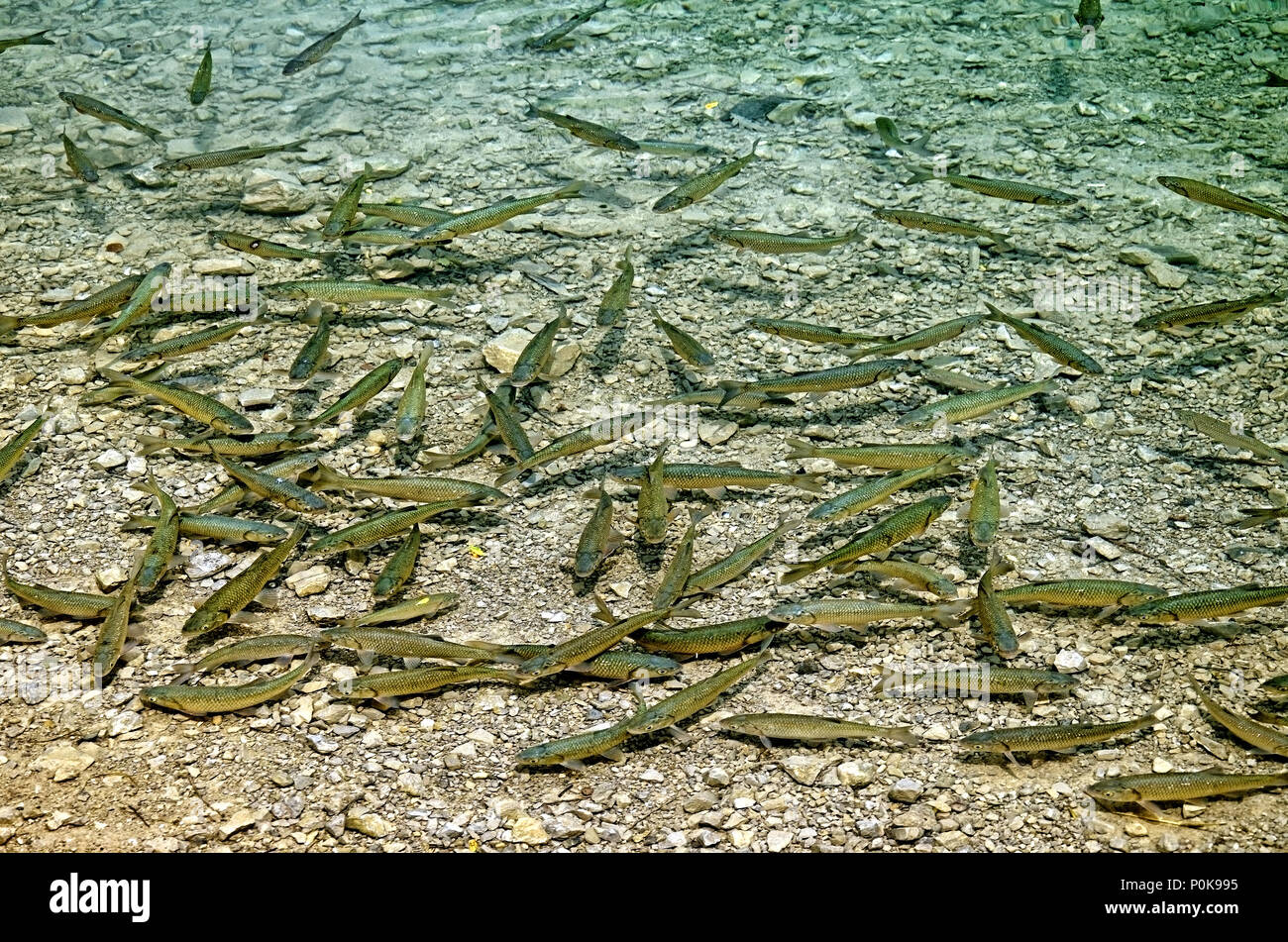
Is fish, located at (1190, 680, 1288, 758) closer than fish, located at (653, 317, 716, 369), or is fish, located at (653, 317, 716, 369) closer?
fish, located at (1190, 680, 1288, 758)

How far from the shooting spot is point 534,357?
5.74 m

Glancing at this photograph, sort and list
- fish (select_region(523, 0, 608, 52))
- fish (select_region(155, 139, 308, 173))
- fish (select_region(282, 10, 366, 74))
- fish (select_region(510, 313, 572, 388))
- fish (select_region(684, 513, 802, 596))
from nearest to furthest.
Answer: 1. fish (select_region(684, 513, 802, 596))
2. fish (select_region(510, 313, 572, 388))
3. fish (select_region(155, 139, 308, 173))
4. fish (select_region(282, 10, 366, 74))
5. fish (select_region(523, 0, 608, 52))

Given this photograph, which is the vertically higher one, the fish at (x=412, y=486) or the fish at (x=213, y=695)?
the fish at (x=412, y=486)

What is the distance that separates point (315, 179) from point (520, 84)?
2.23 m

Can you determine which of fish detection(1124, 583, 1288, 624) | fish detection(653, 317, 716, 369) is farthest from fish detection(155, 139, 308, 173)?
fish detection(1124, 583, 1288, 624)

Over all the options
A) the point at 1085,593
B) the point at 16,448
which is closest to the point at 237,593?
the point at 16,448

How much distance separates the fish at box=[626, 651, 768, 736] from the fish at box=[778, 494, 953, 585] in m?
0.60

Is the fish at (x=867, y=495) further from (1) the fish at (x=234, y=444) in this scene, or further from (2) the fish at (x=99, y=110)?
(2) the fish at (x=99, y=110)

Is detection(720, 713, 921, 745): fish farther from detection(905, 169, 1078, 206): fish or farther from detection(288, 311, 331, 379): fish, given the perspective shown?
detection(905, 169, 1078, 206): fish

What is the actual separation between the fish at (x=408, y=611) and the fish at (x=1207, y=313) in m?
4.30

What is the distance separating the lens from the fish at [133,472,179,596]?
4.58 m

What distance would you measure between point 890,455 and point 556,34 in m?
6.06

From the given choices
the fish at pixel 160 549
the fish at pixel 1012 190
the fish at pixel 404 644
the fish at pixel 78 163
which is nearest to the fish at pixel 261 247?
the fish at pixel 78 163

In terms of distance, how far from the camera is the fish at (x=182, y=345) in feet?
19.4
